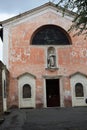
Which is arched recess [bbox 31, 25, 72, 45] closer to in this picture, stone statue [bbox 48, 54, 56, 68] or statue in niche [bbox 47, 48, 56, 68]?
statue in niche [bbox 47, 48, 56, 68]

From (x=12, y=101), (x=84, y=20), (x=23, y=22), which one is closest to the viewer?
(x=84, y=20)

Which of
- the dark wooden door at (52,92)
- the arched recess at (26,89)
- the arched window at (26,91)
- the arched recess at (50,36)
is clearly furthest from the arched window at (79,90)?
the arched window at (26,91)

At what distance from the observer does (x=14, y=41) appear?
25.6m

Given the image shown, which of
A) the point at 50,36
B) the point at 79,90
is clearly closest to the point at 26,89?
the point at 79,90

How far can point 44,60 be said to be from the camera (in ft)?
84.1

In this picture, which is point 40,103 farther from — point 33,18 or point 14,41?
point 33,18

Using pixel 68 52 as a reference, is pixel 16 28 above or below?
above

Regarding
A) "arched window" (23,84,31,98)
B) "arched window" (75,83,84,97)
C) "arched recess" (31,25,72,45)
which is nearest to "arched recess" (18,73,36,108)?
"arched window" (23,84,31,98)

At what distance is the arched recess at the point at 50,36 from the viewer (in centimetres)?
2611

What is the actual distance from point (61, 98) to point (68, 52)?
3945 millimetres

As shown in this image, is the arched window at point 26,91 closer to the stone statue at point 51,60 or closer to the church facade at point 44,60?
the church facade at point 44,60

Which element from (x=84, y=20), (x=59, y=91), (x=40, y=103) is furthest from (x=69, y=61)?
(x=84, y=20)

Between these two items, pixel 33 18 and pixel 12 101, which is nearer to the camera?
pixel 12 101

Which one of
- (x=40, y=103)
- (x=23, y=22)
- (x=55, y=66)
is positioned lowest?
(x=40, y=103)
